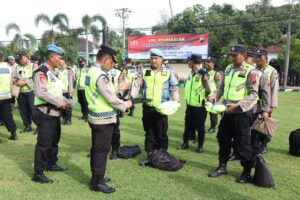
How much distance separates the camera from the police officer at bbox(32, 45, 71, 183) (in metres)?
4.87

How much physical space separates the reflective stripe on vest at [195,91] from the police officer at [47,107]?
293cm

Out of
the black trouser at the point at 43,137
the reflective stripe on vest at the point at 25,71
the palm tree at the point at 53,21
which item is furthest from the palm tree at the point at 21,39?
the black trouser at the point at 43,137

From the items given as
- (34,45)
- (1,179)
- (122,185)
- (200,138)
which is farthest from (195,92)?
(34,45)

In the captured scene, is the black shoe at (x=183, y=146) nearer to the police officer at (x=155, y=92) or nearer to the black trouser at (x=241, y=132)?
the police officer at (x=155, y=92)

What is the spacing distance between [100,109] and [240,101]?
6.87ft

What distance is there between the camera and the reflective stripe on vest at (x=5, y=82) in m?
7.52

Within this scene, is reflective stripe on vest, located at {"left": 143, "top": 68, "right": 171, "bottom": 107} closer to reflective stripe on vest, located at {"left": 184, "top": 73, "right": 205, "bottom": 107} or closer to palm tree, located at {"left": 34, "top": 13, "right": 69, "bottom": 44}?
reflective stripe on vest, located at {"left": 184, "top": 73, "right": 205, "bottom": 107}

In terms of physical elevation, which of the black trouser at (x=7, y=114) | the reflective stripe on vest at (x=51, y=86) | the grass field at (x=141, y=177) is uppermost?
the reflective stripe on vest at (x=51, y=86)

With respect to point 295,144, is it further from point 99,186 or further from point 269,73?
point 99,186

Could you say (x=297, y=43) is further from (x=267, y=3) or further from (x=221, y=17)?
(x=267, y=3)

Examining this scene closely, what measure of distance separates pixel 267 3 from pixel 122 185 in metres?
50.7

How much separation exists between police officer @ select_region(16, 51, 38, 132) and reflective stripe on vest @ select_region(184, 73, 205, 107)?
4276mm

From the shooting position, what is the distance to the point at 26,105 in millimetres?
8805

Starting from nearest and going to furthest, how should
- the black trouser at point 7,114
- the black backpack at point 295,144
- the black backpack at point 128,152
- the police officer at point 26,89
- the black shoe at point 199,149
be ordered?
the black backpack at point 128,152 < the black backpack at point 295,144 < the black shoe at point 199,149 < the black trouser at point 7,114 < the police officer at point 26,89
